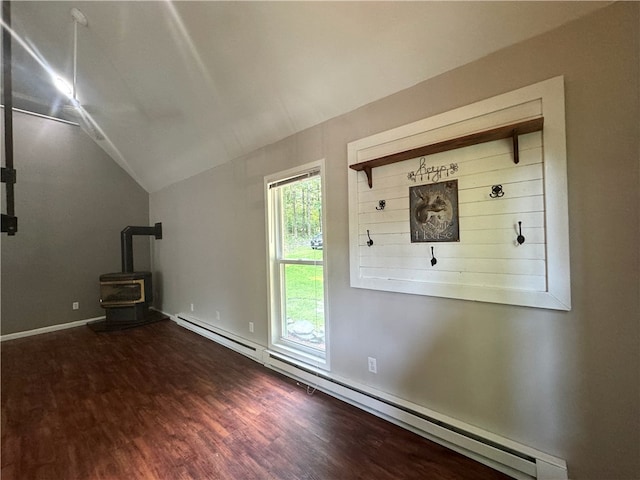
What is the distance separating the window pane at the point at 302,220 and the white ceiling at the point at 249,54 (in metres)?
0.54

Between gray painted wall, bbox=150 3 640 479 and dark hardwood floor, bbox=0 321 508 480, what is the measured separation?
0.34 meters

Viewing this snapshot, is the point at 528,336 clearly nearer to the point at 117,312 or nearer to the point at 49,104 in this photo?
the point at 117,312

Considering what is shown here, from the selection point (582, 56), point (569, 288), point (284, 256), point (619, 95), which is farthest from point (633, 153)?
point (284, 256)

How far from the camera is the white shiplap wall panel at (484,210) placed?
1.30 m

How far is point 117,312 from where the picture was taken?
439 cm

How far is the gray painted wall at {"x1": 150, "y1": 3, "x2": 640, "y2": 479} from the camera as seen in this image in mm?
1157

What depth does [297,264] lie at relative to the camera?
273 centimetres

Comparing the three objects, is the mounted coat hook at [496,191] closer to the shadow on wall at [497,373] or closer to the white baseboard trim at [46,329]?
the shadow on wall at [497,373]

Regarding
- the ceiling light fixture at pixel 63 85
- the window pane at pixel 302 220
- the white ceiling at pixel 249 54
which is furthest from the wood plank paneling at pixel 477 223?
the ceiling light fixture at pixel 63 85

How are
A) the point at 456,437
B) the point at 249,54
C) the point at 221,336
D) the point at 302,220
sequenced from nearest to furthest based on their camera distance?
the point at 456,437 < the point at 249,54 < the point at 302,220 < the point at 221,336

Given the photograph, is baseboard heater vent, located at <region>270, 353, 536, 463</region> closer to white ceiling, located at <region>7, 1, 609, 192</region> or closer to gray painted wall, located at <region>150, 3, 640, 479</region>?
gray painted wall, located at <region>150, 3, 640, 479</region>

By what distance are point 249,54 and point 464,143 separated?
1.67 m

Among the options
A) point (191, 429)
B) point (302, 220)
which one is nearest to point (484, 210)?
point (302, 220)

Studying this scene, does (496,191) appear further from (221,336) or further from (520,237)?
(221,336)
